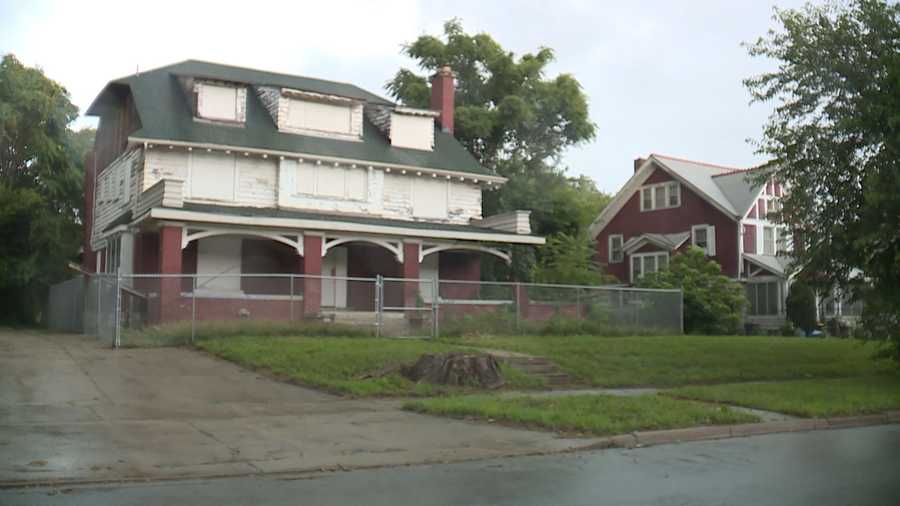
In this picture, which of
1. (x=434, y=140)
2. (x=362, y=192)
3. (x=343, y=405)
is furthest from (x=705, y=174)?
(x=343, y=405)

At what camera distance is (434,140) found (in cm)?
3250

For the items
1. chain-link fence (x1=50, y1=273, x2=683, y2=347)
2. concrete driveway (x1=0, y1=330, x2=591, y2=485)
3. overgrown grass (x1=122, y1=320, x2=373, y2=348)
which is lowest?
concrete driveway (x1=0, y1=330, x2=591, y2=485)

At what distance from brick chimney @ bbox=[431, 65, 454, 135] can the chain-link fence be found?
1121cm

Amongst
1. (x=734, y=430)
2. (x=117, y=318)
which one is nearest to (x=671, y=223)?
(x=117, y=318)

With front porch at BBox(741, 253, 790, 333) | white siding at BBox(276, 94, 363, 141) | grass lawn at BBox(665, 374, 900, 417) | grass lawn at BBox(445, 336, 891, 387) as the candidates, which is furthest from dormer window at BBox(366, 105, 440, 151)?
grass lawn at BBox(665, 374, 900, 417)

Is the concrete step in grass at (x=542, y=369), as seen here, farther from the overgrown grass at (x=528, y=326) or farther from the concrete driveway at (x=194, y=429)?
the concrete driveway at (x=194, y=429)

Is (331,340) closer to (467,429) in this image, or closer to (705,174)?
(467,429)

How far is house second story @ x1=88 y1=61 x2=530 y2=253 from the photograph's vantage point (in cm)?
2627

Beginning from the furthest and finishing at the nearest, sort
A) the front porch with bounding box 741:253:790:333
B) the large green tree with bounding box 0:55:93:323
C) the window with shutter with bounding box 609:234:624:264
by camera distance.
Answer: the window with shutter with bounding box 609:234:624:264, the front porch with bounding box 741:253:790:333, the large green tree with bounding box 0:55:93:323

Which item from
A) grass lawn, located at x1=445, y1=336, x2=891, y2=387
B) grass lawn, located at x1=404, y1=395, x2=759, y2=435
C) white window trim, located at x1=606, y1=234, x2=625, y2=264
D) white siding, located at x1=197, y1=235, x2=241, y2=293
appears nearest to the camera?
grass lawn, located at x1=404, y1=395, x2=759, y2=435

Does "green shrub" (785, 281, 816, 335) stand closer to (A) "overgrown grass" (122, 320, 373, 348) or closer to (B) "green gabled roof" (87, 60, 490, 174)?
(B) "green gabled roof" (87, 60, 490, 174)

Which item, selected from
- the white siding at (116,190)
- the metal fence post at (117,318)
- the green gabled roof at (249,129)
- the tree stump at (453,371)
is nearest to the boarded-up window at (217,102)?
the green gabled roof at (249,129)

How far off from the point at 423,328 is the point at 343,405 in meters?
8.71

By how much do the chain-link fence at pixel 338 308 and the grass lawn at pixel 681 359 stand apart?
1150mm
